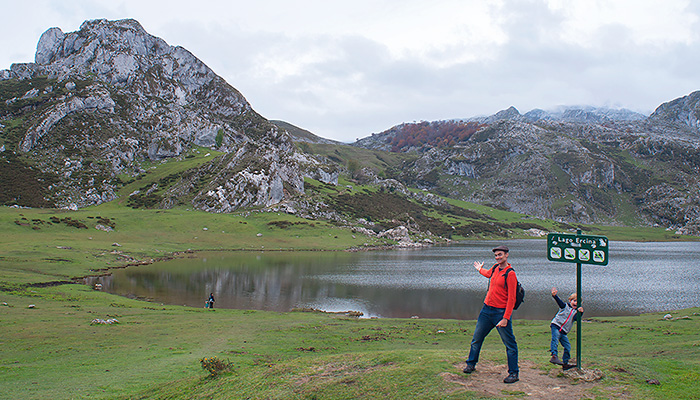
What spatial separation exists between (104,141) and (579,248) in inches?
7236

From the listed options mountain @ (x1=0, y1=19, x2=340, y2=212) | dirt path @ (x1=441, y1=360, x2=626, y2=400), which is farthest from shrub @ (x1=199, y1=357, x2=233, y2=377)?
mountain @ (x1=0, y1=19, x2=340, y2=212)

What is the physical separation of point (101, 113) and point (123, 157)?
25.7m

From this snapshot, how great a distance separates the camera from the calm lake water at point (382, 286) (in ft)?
133

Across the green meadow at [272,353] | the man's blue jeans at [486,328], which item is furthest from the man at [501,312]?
the green meadow at [272,353]

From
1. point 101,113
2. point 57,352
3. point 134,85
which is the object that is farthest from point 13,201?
point 57,352

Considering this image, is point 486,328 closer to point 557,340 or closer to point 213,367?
point 557,340

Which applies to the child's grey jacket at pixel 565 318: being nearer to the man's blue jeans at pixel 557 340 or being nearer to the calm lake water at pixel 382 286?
the man's blue jeans at pixel 557 340

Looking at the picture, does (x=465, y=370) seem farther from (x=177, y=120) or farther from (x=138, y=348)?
(x=177, y=120)

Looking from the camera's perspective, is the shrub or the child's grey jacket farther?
the child's grey jacket

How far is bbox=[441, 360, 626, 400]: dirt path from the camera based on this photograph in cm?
906

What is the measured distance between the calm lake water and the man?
1076 inches

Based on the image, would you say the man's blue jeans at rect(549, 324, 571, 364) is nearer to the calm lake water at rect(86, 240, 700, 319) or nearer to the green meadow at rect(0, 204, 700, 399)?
the green meadow at rect(0, 204, 700, 399)

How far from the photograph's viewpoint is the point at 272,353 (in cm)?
1786

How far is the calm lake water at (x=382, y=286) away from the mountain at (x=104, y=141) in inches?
2784
